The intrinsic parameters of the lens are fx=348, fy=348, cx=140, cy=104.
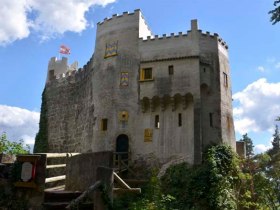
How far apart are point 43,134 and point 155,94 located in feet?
39.6

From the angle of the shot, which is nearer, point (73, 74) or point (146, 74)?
point (146, 74)

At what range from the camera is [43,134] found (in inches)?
1131

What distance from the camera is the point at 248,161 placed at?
64.0ft

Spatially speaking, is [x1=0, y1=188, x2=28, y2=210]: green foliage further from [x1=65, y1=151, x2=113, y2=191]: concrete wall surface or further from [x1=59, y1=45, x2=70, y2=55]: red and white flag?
[x1=59, y1=45, x2=70, y2=55]: red and white flag

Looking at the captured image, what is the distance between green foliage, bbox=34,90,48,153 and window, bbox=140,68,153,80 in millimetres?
11125

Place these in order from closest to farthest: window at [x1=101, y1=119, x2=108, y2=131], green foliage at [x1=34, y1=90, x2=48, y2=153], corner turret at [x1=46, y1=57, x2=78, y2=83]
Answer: window at [x1=101, y1=119, x2=108, y2=131]
green foliage at [x1=34, y1=90, x2=48, y2=153]
corner turret at [x1=46, y1=57, x2=78, y2=83]

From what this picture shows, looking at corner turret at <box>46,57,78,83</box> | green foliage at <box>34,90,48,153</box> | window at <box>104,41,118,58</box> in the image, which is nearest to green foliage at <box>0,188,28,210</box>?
window at <box>104,41,118,58</box>

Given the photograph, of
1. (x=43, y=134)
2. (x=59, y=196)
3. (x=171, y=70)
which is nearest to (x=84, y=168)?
(x=59, y=196)

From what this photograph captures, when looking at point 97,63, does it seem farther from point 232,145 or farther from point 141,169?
point 232,145

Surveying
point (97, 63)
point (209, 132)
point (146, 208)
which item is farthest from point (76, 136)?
point (146, 208)

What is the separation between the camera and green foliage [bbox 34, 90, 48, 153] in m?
28.3

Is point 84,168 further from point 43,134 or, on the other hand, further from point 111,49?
point 43,134

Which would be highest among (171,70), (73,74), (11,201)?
(73,74)

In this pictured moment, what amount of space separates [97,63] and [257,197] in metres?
13.2
